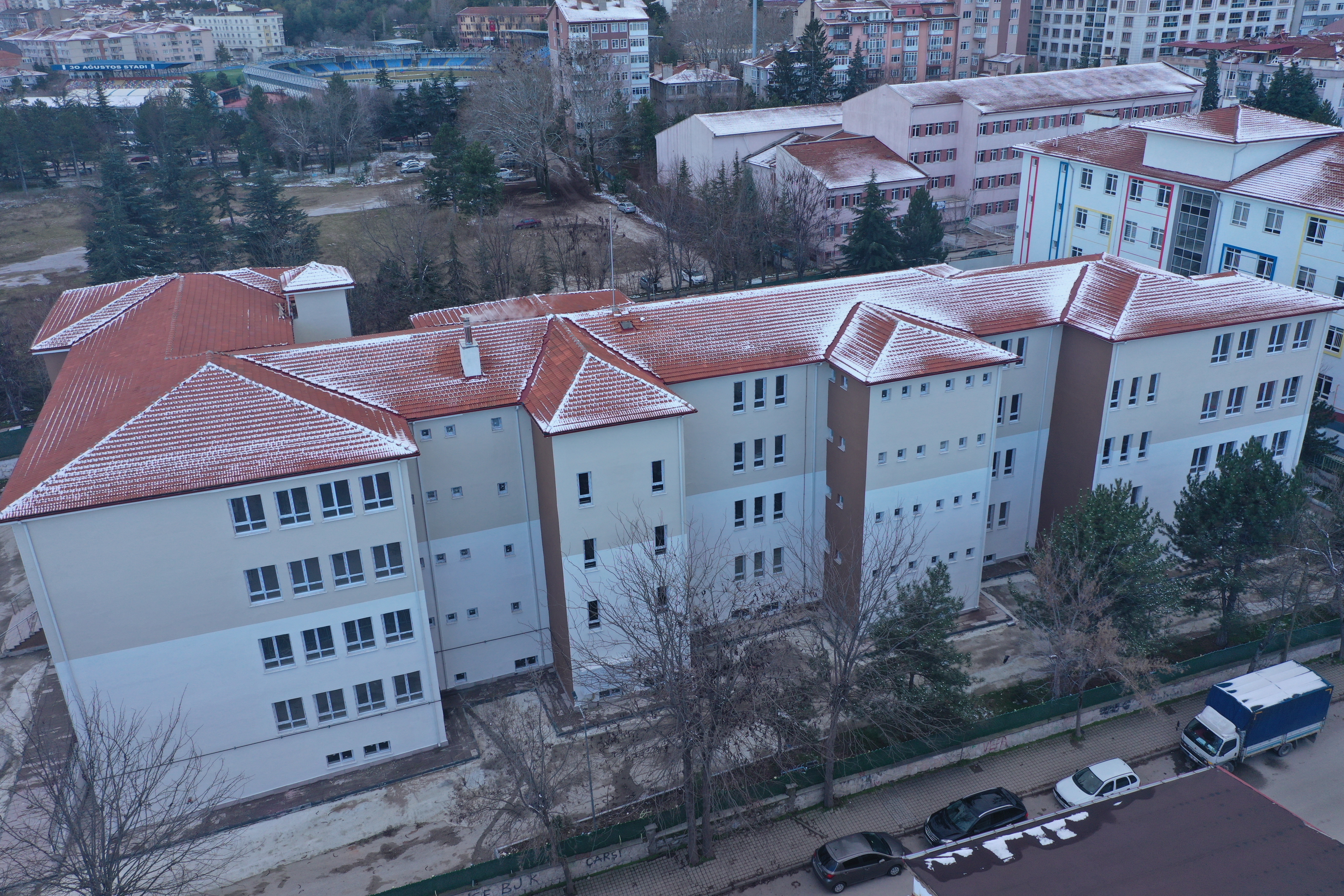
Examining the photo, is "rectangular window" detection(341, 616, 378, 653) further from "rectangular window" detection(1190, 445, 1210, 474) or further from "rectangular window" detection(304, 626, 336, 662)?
"rectangular window" detection(1190, 445, 1210, 474)

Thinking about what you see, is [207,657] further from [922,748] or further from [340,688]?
[922,748]

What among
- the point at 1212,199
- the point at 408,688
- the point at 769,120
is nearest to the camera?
the point at 408,688

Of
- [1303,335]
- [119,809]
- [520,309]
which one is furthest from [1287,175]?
[119,809]

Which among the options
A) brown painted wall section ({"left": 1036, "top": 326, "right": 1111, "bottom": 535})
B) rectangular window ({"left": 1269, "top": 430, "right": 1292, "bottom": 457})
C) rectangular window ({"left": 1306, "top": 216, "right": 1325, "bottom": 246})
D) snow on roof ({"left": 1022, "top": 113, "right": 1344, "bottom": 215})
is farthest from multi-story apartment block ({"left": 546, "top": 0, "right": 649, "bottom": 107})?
rectangular window ({"left": 1269, "top": 430, "right": 1292, "bottom": 457})

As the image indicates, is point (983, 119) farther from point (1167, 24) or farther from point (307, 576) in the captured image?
point (1167, 24)

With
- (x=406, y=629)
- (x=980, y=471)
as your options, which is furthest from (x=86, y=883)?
(x=980, y=471)

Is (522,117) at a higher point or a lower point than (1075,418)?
higher
